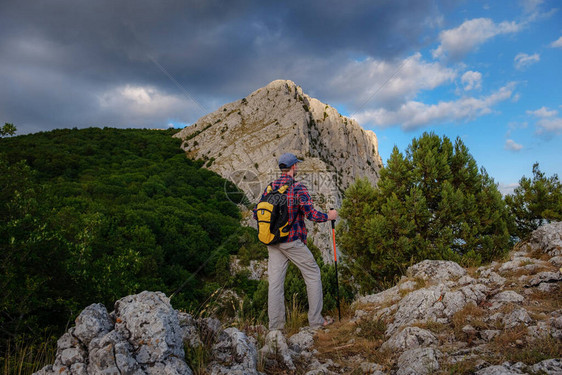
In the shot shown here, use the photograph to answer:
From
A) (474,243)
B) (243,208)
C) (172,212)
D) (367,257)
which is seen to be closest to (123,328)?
(367,257)

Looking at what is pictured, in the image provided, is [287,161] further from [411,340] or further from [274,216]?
[411,340]

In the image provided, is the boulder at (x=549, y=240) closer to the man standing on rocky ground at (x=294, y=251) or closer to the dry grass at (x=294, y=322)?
the man standing on rocky ground at (x=294, y=251)

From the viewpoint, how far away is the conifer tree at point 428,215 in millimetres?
7484

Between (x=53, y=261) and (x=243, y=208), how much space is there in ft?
91.3

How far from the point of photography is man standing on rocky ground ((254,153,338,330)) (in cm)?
468

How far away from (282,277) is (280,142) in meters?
35.1

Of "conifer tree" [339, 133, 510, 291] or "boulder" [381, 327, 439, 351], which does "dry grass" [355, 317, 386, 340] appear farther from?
Answer: "conifer tree" [339, 133, 510, 291]

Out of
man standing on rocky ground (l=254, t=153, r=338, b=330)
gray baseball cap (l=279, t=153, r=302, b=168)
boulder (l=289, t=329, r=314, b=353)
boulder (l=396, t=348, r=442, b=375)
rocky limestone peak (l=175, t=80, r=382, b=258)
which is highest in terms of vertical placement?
rocky limestone peak (l=175, t=80, r=382, b=258)

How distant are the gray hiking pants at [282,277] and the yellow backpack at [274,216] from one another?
0.25m

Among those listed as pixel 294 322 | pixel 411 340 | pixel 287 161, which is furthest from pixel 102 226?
pixel 411 340

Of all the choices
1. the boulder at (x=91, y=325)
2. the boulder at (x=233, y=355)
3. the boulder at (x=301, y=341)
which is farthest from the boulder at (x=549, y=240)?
the boulder at (x=91, y=325)

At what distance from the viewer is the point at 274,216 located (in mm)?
4559

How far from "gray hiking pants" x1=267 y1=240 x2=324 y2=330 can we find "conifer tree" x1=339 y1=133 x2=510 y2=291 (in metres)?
3.17

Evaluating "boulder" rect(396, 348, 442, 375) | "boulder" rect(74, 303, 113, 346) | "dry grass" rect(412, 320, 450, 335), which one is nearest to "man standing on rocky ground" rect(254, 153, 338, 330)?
"dry grass" rect(412, 320, 450, 335)
